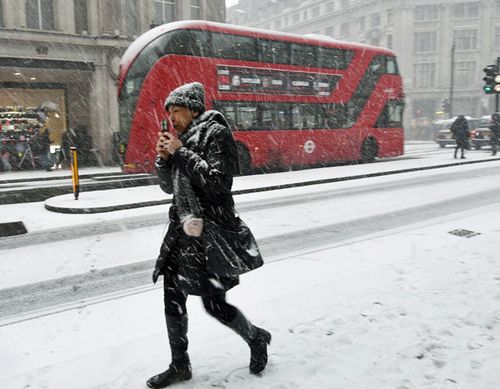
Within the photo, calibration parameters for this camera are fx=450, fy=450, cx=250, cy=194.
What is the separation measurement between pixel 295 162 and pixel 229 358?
43.4 ft

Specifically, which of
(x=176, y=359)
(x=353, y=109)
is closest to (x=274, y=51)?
(x=353, y=109)

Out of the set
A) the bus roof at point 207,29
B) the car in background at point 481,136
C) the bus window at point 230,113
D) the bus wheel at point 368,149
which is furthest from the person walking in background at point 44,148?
the car in background at point 481,136

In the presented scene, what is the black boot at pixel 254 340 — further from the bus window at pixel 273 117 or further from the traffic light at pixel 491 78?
the traffic light at pixel 491 78

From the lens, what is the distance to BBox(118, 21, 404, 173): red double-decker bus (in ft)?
41.5

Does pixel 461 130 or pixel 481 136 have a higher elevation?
pixel 461 130

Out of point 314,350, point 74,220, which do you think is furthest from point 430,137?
point 314,350

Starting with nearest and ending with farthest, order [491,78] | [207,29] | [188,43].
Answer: [188,43], [207,29], [491,78]

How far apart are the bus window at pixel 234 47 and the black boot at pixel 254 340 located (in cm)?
1167

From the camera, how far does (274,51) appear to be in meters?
14.7

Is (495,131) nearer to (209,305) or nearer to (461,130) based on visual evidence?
(461,130)

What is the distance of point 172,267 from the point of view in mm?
2721

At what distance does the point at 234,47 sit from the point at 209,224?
12151 millimetres

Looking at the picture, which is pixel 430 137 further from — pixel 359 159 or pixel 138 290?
pixel 138 290

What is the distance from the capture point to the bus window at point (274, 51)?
14.4m
